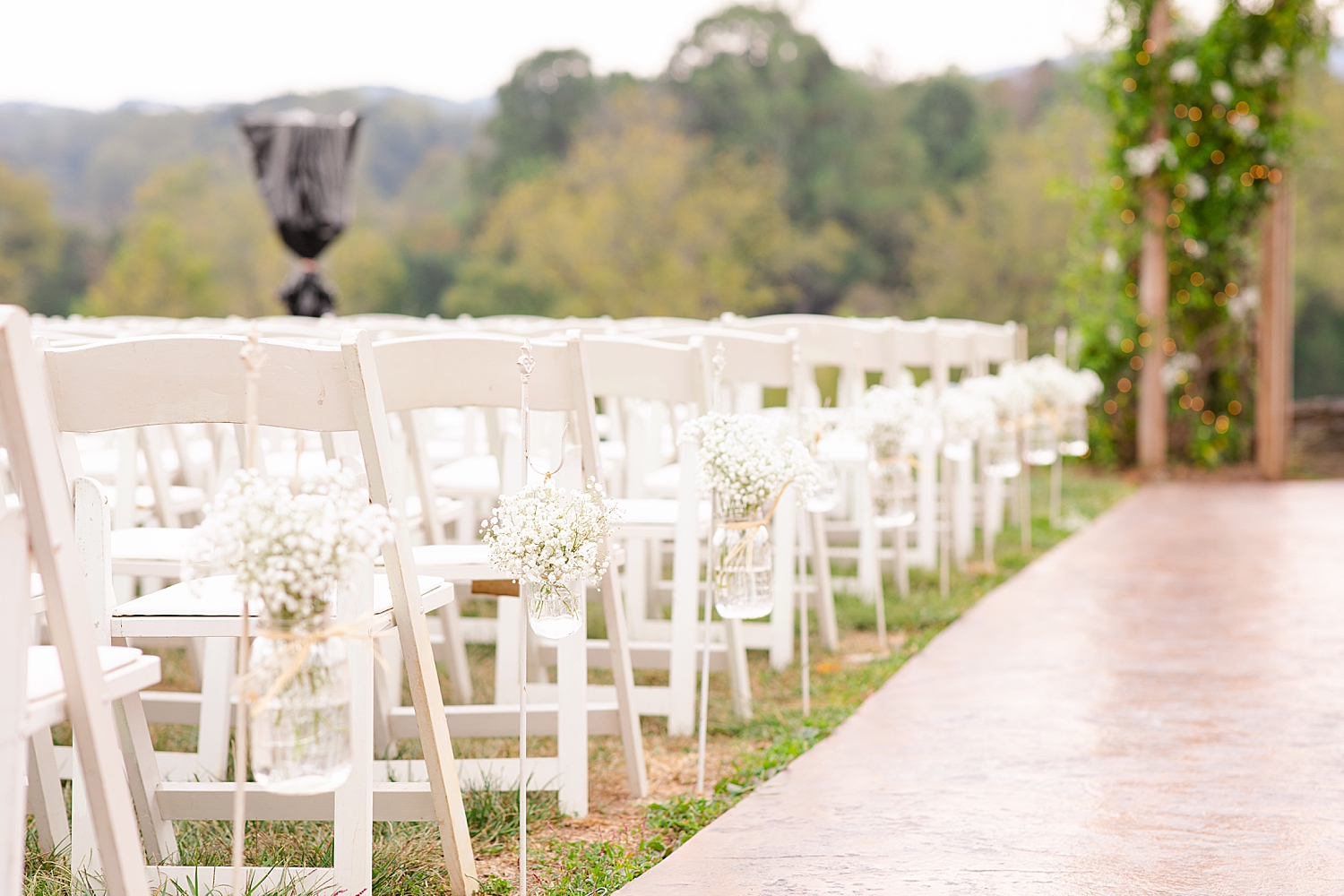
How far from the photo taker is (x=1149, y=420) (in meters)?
8.51

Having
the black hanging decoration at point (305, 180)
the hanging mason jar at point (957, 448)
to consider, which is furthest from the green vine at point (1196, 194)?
the black hanging decoration at point (305, 180)

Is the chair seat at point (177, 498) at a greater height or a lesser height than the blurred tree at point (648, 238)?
lesser

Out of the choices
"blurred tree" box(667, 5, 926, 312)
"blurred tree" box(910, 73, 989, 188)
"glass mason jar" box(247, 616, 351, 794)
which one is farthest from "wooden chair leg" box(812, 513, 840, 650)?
"blurred tree" box(910, 73, 989, 188)

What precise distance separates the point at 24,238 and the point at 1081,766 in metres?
24.8

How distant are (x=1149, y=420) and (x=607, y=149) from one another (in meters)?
16.8

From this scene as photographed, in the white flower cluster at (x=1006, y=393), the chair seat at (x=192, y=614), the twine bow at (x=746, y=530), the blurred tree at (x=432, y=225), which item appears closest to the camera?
the chair seat at (x=192, y=614)

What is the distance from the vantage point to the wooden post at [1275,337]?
830 centimetres

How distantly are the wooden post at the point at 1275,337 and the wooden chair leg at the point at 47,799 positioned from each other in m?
7.78

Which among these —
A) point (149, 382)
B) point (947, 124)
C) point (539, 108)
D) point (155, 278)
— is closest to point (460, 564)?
point (149, 382)

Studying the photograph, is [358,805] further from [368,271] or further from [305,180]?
[368,271]

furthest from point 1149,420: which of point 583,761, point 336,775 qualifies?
point 336,775

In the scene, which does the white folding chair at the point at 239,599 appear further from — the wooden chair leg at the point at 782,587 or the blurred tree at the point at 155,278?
the blurred tree at the point at 155,278

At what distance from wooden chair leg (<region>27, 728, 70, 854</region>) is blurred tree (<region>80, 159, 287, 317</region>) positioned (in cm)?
2226

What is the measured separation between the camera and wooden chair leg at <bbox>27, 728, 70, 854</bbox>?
222 centimetres
